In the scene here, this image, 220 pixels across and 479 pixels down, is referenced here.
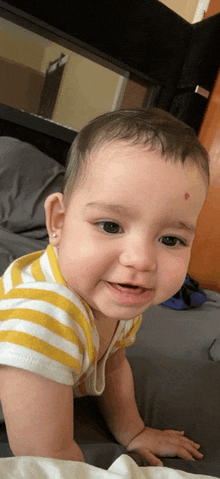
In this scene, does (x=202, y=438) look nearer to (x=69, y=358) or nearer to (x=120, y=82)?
(x=69, y=358)

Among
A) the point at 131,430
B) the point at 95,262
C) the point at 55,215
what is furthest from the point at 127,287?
the point at 131,430

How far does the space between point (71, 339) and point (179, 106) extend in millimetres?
2339

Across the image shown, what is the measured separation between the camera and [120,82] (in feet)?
7.63

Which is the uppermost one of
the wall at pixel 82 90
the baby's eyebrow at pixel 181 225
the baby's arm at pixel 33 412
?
the wall at pixel 82 90

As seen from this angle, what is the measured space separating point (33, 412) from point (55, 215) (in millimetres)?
302

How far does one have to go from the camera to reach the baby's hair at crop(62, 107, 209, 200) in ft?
1.71

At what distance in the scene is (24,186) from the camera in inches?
64.9

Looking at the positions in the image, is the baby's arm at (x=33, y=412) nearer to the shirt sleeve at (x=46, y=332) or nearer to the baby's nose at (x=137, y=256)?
the shirt sleeve at (x=46, y=332)

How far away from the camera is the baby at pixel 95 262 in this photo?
0.48 meters

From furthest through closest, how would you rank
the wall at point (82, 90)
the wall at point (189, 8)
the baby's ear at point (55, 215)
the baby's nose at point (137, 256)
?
the wall at point (189, 8)
the wall at point (82, 90)
the baby's ear at point (55, 215)
the baby's nose at point (137, 256)

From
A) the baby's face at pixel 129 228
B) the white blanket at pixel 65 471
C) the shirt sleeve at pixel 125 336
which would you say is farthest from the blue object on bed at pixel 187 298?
the white blanket at pixel 65 471

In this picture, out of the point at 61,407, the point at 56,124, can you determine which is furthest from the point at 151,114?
the point at 56,124

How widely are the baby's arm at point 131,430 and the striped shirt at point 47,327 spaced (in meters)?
0.14

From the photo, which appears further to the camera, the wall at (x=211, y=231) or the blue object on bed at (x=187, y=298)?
the wall at (x=211, y=231)
